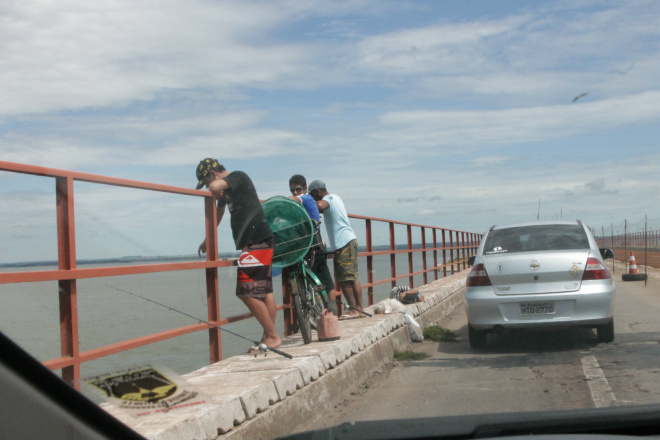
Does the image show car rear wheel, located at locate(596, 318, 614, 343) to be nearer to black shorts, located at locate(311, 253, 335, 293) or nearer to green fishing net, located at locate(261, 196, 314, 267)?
black shorts, located at locate(311, 253, 335, 293)

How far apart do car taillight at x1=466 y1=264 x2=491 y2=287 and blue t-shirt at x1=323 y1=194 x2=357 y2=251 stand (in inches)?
62.9

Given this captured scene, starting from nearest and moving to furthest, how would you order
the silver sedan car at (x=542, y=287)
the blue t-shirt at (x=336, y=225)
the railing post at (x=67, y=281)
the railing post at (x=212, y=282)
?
the railing post at (x=67, y=281)
the railing post at (x=212, y=282)
the silver sedan car at (x=542, y=287)
the blue t-shirt at (x=336, y=225)

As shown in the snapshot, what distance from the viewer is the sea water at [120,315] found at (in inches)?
103

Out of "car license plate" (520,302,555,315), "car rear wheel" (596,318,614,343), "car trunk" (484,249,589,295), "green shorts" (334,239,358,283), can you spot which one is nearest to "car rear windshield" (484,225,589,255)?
"car trunk" (484,249,589,295)

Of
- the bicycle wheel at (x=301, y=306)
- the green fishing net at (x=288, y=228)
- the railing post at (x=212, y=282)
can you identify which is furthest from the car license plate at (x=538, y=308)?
the railing post at (x=212, y=282)

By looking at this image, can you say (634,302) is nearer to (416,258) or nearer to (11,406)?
(416,258)

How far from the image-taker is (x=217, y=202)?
5934 millimetres

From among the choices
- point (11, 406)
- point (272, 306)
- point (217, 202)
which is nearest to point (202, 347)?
point (272, 306)

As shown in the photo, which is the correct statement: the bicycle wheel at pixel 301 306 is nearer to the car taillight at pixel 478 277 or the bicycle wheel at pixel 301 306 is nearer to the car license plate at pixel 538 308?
the car taillight at pixel 478 277

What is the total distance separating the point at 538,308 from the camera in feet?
25.0

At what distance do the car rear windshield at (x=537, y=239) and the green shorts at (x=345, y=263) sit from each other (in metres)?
1.68

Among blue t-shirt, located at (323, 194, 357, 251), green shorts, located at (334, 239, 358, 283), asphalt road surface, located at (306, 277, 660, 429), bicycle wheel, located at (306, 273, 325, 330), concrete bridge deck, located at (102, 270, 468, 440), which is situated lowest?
asphalt road surface, located at (306, 277, 660, 429)

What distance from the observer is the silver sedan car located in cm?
754

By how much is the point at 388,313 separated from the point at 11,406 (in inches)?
300
